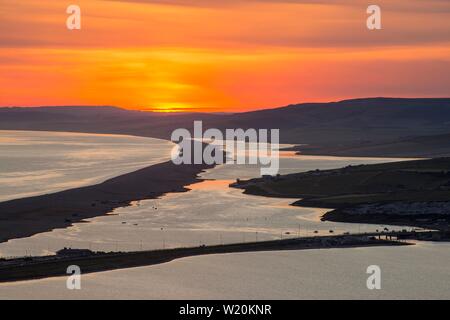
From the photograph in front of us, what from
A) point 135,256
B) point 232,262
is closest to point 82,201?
point 135,256

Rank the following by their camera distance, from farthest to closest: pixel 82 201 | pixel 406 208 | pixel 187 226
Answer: pixel 82 201 < pixel 406 208 < pixel 187 226

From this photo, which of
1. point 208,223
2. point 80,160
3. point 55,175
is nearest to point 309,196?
point 208,223

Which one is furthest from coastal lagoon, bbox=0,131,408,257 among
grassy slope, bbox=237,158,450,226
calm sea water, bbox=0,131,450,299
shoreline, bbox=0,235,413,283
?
grassy slope, bbox=237,158,450,226

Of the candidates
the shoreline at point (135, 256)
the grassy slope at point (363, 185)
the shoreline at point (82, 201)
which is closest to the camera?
the shoreline at point (135, 256)

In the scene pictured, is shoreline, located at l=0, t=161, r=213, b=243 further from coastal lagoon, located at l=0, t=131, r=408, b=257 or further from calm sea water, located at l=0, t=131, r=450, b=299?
calm sea water, located at l=0, t=131, r=450, b=299

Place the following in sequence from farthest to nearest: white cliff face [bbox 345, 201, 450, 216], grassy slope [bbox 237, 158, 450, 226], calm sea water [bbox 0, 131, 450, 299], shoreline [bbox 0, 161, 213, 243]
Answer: grassy slope [bbox 237, 158, 450, 226]
white cliff face [bbox 345, 201, 450, 216]
shoreline [bbox 0, 161, 213, 243]
calm sea water [bbox 0, 131, 450, 299]

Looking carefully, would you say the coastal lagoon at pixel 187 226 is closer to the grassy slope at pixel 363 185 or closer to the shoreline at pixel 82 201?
the shoreline at pixel 82 201

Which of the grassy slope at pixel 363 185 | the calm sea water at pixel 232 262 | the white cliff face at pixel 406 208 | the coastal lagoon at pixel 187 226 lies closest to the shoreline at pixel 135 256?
the calm sea water at pixel 232 262

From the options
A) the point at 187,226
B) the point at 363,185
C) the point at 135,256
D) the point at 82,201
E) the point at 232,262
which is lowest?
the point at 232,262

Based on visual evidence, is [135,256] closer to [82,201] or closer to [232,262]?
[232,262]

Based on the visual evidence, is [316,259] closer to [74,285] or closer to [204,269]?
[204,269]

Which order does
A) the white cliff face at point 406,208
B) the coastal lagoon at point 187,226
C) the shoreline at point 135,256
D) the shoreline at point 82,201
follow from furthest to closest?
the white cliff face at point 406,208 < the shoreline at point 82,201 < the coastal lagoon at point 187,226 < the shoreline at point 135,256

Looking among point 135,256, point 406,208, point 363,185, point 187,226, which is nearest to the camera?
point 135,256
